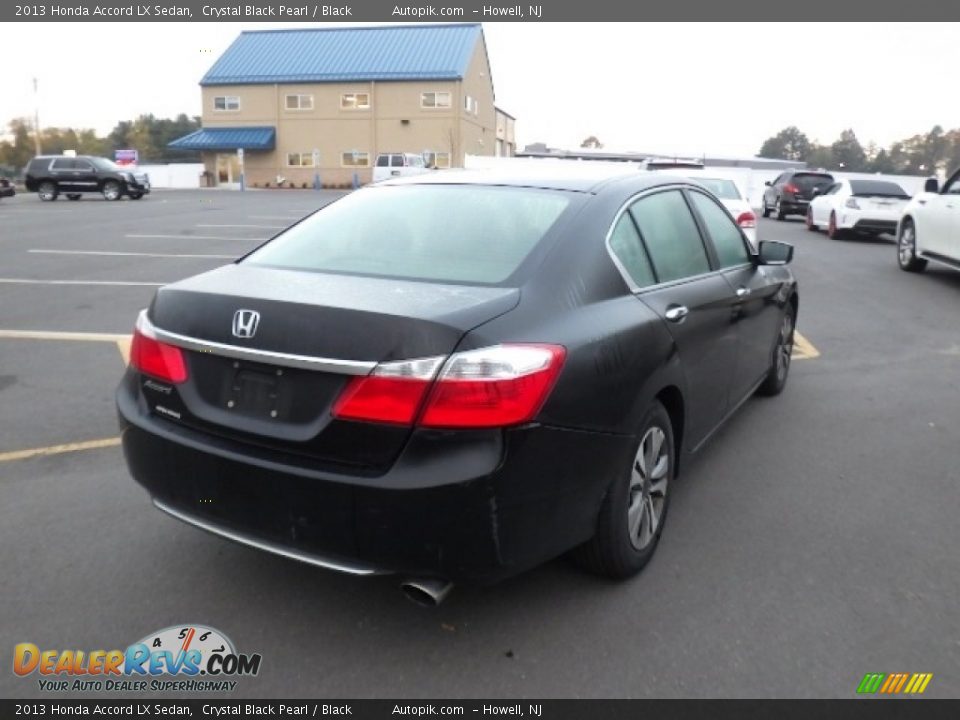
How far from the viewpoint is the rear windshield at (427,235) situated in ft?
10.3

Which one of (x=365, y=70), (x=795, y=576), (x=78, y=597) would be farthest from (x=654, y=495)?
(x=365, y=70)

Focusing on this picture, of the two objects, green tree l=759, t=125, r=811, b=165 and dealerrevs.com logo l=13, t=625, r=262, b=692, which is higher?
green tree l=759, t=125, r=811, b=165

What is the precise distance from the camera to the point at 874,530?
3816 millimetres

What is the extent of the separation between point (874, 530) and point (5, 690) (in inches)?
140

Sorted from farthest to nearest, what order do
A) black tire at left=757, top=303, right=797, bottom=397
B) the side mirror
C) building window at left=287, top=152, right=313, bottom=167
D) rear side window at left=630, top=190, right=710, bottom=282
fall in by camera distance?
building window at left=287, top=152, right=313, bottom=167 < black tire at left=757, top=303, right=797, bottom=397 < the side mirror < rear side window at left=630, top=190, right=710, bottom=282

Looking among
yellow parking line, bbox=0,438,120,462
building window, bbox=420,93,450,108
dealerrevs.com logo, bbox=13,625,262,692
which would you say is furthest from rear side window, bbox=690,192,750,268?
building window, bbox=420,93,450,108

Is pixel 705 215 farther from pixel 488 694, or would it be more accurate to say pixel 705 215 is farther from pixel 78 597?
pixel 78 597

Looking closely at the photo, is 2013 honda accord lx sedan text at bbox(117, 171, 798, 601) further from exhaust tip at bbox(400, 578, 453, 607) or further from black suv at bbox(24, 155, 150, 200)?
black suv at bbox(24, 155, 150, 200)

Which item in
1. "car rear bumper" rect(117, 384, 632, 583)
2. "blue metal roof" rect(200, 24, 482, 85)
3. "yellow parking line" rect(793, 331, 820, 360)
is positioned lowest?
"yellow parking line" rect(793, 331, 820, 360)

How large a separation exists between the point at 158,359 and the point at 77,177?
35559 millimetres

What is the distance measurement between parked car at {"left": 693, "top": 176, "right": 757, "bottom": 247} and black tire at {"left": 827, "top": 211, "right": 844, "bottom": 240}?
7798mm

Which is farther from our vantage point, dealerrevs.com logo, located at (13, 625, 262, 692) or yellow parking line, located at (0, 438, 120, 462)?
yellow parking line, located at (0, 438, 120, 462)

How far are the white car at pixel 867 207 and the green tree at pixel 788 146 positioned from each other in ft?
363

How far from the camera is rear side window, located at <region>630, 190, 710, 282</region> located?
12.2ft
